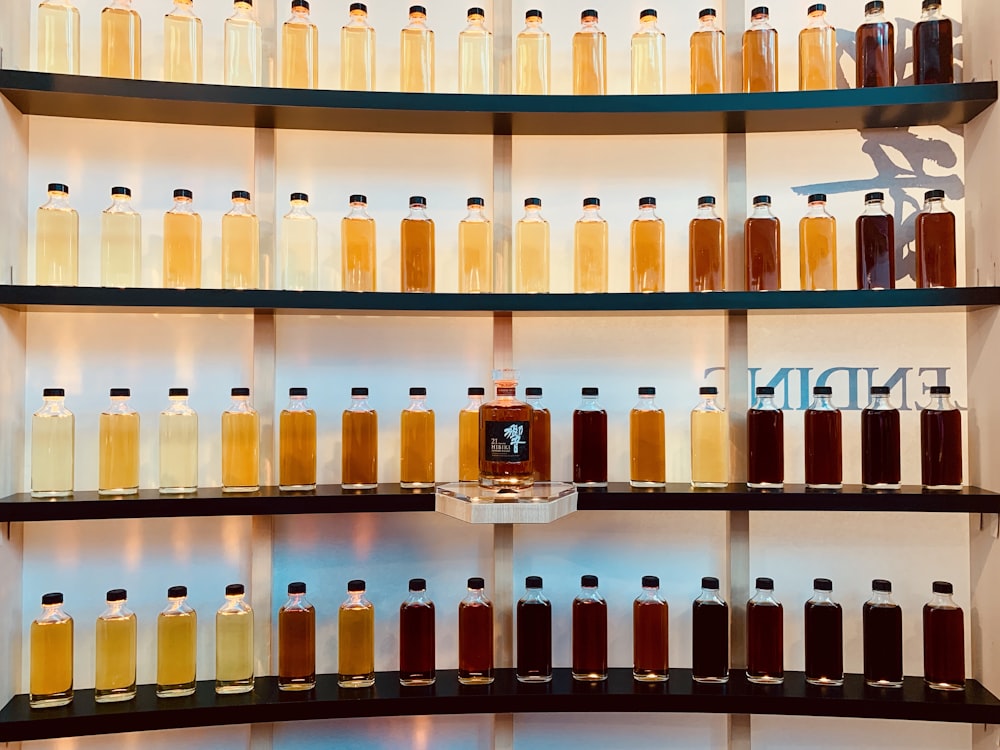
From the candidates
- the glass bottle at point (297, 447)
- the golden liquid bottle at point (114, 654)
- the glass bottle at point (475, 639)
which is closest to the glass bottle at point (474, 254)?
the glass bottle at point (297, 447)

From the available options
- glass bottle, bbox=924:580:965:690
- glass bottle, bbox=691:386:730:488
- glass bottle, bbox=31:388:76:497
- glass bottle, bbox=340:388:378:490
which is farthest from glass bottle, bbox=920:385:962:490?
glass bottle, bbox=31:388:76:497

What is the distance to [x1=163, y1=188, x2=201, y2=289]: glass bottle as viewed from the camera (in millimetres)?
1669

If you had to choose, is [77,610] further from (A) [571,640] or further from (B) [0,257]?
(A) [571,640]

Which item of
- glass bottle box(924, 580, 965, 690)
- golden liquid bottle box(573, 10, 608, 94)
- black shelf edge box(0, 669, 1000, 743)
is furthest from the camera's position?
golden liquid bottle box(573, 10, 608, 94)

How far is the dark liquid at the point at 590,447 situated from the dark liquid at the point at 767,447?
34cm

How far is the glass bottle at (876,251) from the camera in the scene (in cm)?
167

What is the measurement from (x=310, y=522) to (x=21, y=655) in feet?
2.28

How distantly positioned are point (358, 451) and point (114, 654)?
67 cm

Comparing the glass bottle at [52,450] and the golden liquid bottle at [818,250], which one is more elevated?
the golden liquid bottle at [818,250]

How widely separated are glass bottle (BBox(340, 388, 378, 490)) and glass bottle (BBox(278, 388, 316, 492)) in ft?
0.24

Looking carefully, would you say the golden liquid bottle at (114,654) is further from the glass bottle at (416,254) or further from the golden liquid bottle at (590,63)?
the golden liquid bottle at (590,63)

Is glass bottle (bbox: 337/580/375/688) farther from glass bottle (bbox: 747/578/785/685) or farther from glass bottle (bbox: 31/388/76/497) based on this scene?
glass bottle (bbox: 747/578/785/685)

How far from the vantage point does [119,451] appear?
1.67 meters

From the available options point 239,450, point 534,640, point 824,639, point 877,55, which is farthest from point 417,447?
point 877,55
